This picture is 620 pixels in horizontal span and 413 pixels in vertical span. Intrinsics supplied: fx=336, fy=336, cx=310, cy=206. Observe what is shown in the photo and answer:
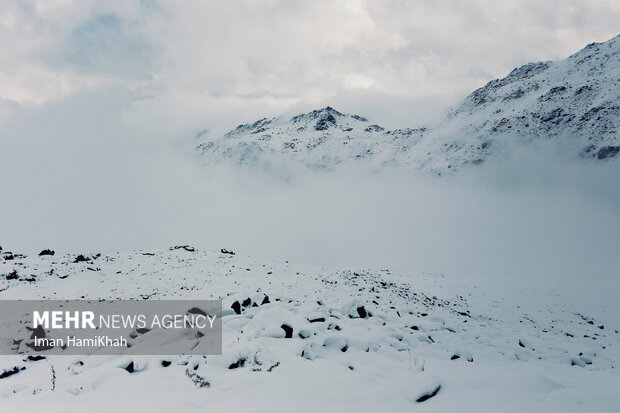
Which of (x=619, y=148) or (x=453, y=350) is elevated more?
(x=619, y=148)

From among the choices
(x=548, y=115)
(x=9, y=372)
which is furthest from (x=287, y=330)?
(x=548, y=115)

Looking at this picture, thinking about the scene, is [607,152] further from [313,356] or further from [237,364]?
[237,364]

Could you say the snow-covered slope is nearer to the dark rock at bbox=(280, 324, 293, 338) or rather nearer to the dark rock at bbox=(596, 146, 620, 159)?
the dark rock at bbox=(596, 146, 620, 159)

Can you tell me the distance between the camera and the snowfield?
6168 mm

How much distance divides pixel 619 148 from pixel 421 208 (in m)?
74.1

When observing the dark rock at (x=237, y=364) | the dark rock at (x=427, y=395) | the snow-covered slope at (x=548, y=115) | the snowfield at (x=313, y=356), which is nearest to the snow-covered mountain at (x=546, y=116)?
the snow-covered slope at (x=548, y=115)

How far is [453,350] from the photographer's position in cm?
1237

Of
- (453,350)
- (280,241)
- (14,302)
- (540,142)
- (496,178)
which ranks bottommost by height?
(280,241)

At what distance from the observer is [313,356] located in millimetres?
9594

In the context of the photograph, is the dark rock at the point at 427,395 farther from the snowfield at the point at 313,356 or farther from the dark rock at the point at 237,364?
the dark rock at the point at 237,364

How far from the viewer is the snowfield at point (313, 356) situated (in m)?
6.17

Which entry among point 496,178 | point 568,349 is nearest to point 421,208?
point 496,178

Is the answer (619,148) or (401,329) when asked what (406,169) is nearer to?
(619,148)

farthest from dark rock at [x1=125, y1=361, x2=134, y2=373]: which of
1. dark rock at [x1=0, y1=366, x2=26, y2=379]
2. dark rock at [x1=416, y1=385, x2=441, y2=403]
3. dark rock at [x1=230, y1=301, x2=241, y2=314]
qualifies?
dark rock at [x1=416, y1=385, x2=441, y2=403]
